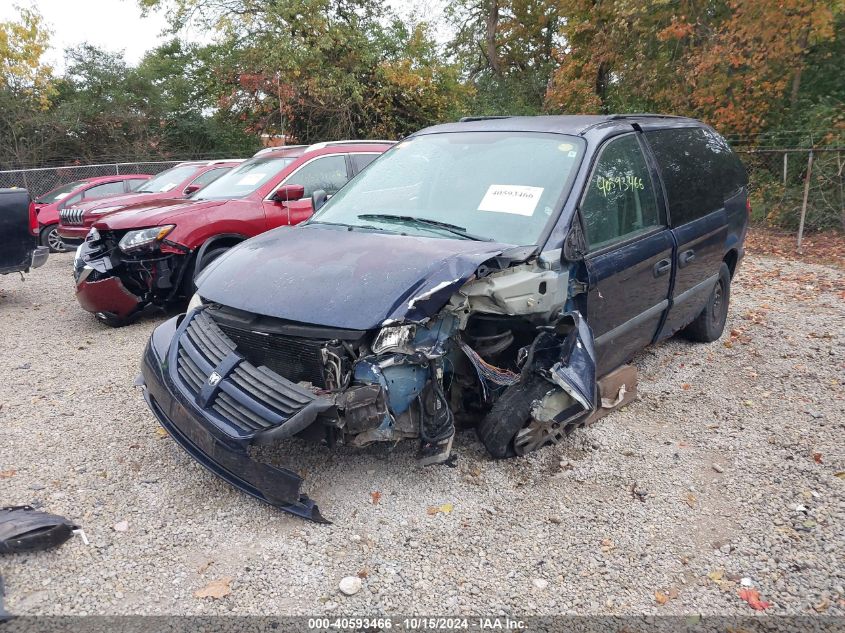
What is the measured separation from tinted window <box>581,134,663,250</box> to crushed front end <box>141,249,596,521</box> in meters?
0.60

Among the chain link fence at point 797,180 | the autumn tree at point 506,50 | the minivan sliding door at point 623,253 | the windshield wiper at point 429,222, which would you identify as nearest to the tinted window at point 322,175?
the windshield wiper at point 429,222

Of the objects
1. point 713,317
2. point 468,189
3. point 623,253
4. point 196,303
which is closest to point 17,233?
point 196,303

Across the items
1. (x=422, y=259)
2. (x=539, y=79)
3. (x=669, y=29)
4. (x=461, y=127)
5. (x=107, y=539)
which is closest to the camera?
(x=107, y=539)

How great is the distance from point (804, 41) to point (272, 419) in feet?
47.7

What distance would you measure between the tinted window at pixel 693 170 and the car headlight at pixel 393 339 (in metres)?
2.56

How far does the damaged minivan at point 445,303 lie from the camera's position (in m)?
3.06

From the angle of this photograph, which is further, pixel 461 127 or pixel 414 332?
pixel 461 127

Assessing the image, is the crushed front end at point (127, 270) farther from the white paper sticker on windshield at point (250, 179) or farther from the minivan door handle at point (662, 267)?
the minivan door handle at point (662, 267)

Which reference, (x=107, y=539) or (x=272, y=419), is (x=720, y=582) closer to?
(x=272, y=419)

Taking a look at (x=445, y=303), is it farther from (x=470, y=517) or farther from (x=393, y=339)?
(x=470, y=517)

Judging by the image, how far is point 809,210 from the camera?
1190 centimetres

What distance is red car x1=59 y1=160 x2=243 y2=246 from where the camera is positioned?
1029cm

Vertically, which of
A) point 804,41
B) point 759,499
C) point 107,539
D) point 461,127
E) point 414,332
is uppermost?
A: point 804,41

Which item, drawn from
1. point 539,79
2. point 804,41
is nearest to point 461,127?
point 804,41
